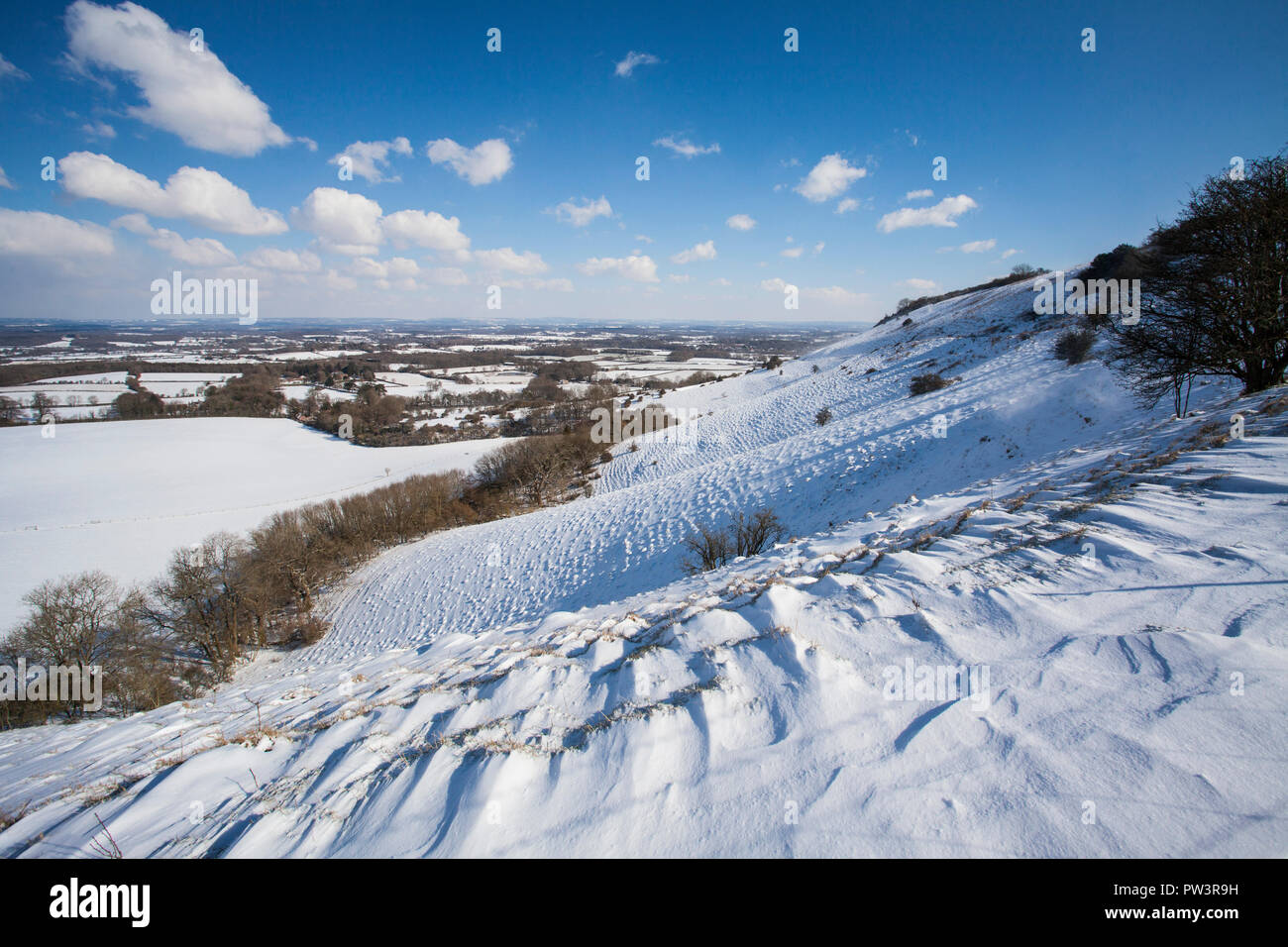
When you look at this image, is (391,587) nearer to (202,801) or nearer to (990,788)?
(202,801)

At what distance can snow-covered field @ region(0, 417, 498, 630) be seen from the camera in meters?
24.0

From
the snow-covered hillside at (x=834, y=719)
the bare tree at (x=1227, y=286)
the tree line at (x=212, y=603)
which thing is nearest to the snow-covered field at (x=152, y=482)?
the tree line at (x=212, y=603)

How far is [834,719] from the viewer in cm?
270

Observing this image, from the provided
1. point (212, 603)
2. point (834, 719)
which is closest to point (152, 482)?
point (212, 603)

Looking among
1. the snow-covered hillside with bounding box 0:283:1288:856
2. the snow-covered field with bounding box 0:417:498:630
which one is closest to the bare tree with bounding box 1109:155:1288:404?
the snow-covered hillside with bounding box 0:283:1288:856

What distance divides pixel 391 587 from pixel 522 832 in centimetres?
1885

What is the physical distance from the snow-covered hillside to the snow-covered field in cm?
2622

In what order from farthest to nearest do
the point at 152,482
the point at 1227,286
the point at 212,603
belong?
1. the point at 152,482
2. the point at 212,603
3. the point at 1227,286

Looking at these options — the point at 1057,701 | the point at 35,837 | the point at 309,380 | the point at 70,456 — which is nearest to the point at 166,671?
the point at 35,837

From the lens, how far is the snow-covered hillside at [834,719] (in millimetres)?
2057

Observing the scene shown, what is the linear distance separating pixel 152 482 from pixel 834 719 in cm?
5165

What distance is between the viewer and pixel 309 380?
78625mm

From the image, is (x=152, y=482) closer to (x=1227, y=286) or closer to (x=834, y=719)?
(x=834, y=719)
